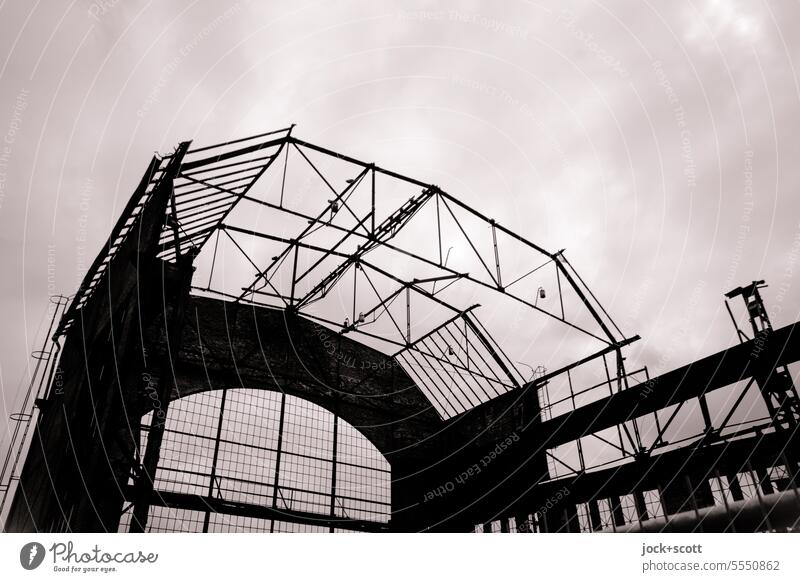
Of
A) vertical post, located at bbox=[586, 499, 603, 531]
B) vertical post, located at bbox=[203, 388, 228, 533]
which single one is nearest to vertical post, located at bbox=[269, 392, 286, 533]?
vertical post, located at bbox=[203, 388, 228, 533]

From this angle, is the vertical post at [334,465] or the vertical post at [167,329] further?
the vertical post at [334,465]

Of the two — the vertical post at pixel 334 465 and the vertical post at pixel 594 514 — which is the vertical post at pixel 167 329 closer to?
the vertical post at pixel 334 465

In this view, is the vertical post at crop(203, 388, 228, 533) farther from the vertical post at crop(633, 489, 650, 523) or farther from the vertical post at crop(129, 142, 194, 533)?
the vertical post at crop(633, 489, 650, 523)

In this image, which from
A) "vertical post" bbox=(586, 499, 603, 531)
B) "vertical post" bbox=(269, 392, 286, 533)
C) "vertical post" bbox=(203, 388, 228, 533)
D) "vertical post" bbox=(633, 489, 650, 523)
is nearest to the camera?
"vertical post" bbox=(633, 489, 650, 523)

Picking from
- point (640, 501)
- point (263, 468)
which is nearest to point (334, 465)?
point (263, 468)

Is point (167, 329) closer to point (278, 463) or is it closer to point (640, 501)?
point (278, 463)

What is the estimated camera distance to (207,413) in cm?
1748

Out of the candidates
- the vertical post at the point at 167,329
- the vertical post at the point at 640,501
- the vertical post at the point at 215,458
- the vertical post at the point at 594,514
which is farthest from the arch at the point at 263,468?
the vertical post at the point at 640,501
